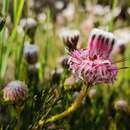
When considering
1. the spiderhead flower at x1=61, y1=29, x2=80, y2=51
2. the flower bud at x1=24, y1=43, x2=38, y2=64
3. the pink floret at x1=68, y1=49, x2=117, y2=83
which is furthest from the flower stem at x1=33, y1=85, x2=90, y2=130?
the flower bud at x1=24, y1=43, x2=38, y2=64

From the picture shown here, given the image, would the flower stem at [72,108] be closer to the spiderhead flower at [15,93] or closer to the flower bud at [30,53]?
the spiderhead flower at [15,93]

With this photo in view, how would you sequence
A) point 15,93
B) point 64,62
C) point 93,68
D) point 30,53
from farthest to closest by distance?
point 30,53
point 64,62
point 15,93
point 93,68

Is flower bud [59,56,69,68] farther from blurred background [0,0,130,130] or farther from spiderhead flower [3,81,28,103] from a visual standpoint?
spiderhead flower [3,81,28,103]

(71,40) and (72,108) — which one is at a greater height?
(71,40)

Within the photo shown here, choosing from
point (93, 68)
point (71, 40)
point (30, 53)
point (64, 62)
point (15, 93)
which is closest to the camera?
point (93, 68)

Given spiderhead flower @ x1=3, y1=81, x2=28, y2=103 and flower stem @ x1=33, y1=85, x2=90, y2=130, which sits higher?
spiderhead flower @ x1=3, y1=81, x2=28, y2=103

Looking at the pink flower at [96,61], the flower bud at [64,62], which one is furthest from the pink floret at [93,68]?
the flower bud at [64,62]

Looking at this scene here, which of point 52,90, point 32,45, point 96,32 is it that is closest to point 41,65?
point 32,45

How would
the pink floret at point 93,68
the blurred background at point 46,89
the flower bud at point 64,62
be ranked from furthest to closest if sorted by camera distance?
the flower bud at point 64,62
the blurred background at point 46,89
the pink floret at point 93,68

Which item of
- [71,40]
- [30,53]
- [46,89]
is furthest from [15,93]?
[30,53]

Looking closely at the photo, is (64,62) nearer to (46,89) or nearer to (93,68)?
(46,89)
